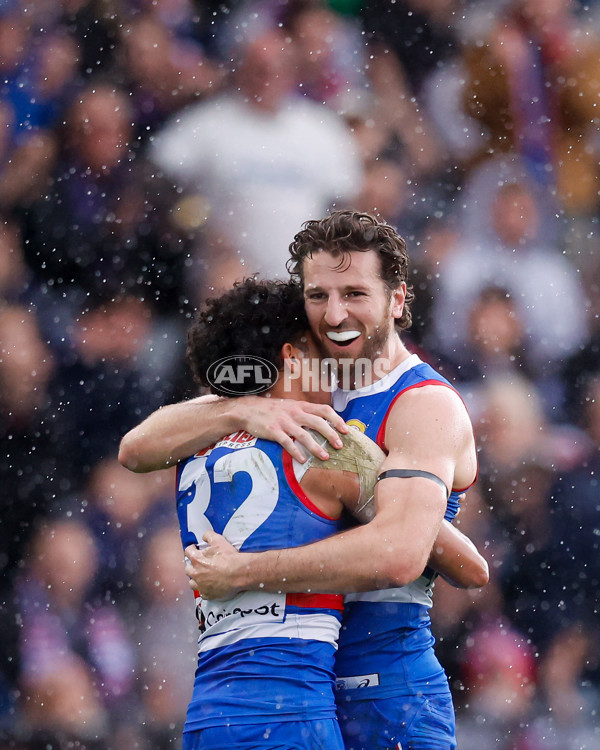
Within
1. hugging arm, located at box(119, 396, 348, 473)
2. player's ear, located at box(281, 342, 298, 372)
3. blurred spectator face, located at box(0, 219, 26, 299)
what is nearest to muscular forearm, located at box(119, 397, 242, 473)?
hugging arm, located at box(119, 396, 348, 473)

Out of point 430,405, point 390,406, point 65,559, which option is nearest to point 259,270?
point 65,559

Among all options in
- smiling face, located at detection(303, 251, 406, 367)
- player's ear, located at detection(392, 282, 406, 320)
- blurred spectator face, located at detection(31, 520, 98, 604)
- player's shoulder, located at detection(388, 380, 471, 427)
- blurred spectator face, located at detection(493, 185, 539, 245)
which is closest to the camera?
player's shoulder, located at detection(388, 380, 471, 427)

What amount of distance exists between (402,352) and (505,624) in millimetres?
2129

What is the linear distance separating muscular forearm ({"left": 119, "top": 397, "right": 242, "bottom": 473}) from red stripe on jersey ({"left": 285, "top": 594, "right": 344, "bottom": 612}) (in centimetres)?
43

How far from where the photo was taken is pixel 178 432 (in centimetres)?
244

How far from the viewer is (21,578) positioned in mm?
4027

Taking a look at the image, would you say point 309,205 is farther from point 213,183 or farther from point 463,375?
point 463,375

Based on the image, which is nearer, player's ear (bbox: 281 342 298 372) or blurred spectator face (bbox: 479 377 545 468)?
player's ear (bbox: 281 342 298 372)

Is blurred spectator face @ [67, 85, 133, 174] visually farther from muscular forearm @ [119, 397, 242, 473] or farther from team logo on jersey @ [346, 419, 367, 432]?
team logo on jersey @ [346, 419, 367, 432]

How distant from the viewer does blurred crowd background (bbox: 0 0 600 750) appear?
13.4 ft

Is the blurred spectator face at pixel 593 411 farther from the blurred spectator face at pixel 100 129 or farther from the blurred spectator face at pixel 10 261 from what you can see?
the blurred spectator face at pixel 10 261

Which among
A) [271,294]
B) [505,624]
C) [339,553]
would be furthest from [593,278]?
[339,553]

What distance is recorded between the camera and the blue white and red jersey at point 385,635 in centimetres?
244

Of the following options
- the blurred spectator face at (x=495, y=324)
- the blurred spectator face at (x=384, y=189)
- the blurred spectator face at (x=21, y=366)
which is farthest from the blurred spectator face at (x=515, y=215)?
the blurred spectator face at (x=21, y=366)
